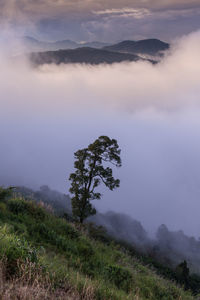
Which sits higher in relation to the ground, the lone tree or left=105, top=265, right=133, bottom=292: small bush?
the lone tree

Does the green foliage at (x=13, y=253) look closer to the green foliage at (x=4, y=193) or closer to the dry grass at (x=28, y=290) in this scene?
the dry grass at (x=28, y=290)

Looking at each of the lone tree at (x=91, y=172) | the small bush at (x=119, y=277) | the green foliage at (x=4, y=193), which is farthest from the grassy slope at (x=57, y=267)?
the lone tree at (x=91, y=172)

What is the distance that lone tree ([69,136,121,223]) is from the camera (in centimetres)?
2204

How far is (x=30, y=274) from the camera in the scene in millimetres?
3947

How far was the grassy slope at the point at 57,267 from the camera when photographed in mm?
4059

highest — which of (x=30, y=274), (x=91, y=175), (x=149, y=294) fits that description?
(x=91, y=175)

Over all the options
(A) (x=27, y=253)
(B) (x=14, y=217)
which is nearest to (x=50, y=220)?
(B) (x=14, y=217)

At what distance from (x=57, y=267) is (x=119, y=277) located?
2.83 meters

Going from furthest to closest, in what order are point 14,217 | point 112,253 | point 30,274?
1. point 112,253
2. point 14,217
3. point 30,274

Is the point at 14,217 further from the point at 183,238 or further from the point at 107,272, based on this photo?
the point at 183,238

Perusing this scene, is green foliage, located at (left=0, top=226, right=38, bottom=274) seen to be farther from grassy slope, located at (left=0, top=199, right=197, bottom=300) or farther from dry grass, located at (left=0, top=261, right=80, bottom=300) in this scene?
dry grass, located at (left=0, top=261, right=80, bottom=300)

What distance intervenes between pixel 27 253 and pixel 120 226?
418 feet

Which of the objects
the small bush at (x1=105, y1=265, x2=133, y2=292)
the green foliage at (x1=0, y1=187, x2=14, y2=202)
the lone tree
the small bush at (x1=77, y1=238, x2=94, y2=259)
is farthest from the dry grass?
the lone tree

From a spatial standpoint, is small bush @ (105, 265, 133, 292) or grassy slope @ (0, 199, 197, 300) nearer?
grassy slope @ (0, 199, 197, 300)
